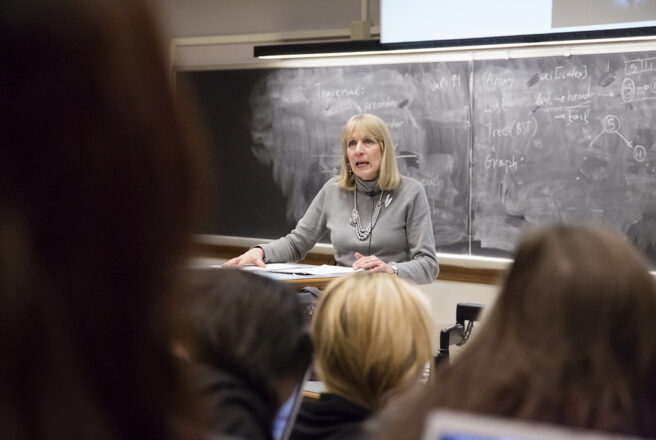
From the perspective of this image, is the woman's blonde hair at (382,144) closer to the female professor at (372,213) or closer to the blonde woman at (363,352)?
the female professor at (372,213)

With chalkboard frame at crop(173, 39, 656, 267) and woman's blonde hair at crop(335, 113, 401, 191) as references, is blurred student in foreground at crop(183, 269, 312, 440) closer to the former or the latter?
woman's blonde hair at crop(335, 113, 401, 191)

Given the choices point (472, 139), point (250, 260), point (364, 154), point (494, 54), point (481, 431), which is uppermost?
point (494, 54)

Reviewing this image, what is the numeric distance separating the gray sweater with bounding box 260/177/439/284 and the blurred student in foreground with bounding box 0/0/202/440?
9.09 feet

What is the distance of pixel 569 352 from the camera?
949 millimetres

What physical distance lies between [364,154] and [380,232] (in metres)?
0.38

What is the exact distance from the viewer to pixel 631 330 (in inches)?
37.4

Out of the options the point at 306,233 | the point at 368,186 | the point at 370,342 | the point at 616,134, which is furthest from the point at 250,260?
the point at 616,134

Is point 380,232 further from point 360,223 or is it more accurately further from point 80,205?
point 80,205

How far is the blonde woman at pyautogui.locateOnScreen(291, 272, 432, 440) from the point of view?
1400 millimetres

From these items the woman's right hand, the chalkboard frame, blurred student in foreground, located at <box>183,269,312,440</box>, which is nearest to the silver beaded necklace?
the woman's right hand

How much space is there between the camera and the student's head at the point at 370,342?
1.42 meters

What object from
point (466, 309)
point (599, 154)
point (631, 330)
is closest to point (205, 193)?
point (631, 330)

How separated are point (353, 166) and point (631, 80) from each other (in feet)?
5.41

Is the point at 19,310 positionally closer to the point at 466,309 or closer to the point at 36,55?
the point at 36,55
